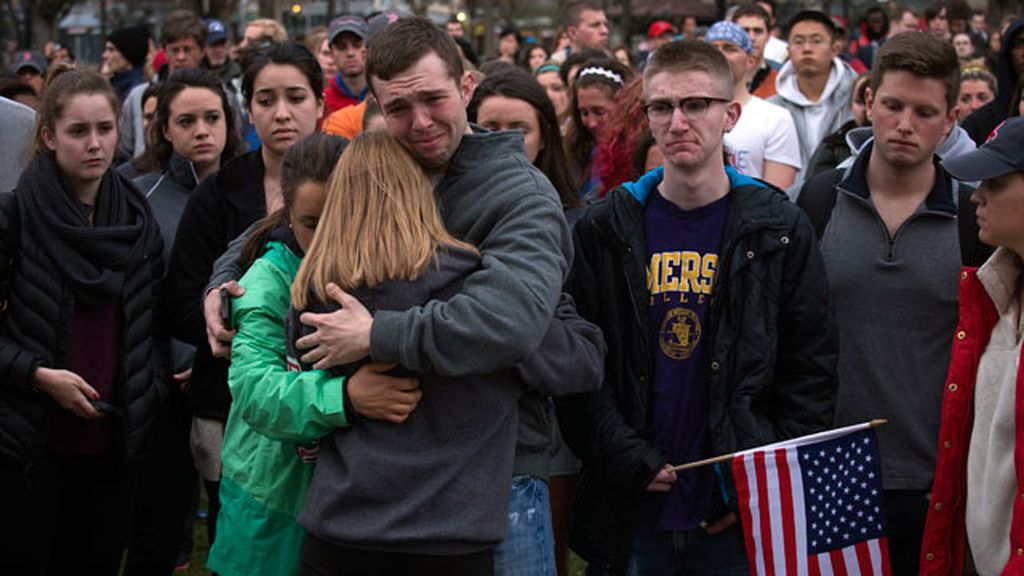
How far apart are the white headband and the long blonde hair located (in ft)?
12.6

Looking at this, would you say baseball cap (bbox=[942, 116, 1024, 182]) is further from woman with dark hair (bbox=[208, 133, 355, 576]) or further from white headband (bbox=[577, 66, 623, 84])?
white headband (bbox=[577, 66, 623, 84])

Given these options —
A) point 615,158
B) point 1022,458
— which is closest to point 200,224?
point 615,158

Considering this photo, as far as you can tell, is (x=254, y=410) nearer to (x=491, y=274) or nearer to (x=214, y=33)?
(x=491, y=274)

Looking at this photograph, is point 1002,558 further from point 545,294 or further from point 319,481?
point 319,481

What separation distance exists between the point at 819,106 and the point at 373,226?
5650mm

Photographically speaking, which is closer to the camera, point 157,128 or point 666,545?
point 666,545

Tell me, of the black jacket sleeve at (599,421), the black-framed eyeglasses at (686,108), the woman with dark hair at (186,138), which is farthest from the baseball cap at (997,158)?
the woman with dark hair at (186,138)

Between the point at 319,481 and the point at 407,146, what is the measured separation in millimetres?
962

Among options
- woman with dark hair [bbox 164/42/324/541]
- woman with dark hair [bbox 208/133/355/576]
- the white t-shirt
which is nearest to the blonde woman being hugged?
woman with dark hair [bbox 208/133/355/576]

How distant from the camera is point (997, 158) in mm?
3746

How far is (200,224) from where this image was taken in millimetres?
5121

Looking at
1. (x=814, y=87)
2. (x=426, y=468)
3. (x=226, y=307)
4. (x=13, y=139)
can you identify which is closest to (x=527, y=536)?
(x=426, y=468)

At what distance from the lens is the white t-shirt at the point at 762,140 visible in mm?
7039

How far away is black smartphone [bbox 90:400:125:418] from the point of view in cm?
490
